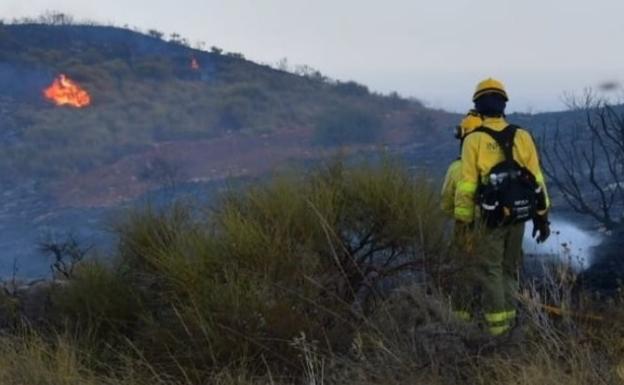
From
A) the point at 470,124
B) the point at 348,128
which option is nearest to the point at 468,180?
the point at 470,124

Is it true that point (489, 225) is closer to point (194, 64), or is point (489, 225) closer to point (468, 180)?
point (468, 180)

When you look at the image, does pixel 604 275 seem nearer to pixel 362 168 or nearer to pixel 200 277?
pixel 362 168

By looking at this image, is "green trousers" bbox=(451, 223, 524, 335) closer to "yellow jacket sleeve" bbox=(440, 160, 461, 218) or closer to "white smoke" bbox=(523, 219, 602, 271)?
"yellow jacket sleeve" bbox=(440, 160, 461, 218)

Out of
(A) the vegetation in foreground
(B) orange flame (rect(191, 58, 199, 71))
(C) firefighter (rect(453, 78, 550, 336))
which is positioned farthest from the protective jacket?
(B) orange flame (rect(191, 58, 199, 71))

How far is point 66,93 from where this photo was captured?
39.5 meters

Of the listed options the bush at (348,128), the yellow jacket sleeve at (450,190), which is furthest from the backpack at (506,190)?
the bush at (348,128)

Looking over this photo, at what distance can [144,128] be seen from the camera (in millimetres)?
34531

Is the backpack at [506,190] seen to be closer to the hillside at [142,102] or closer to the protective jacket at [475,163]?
the protective jacket at [475,163]

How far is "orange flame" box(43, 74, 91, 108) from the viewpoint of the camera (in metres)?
38.1

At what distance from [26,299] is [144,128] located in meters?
27.8

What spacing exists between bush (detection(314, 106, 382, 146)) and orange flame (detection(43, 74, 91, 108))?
10.4 meters

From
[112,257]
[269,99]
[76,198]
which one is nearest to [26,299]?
[112,257]

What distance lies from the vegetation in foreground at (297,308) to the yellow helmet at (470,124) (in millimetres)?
467

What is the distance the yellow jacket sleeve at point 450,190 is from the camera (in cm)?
662
